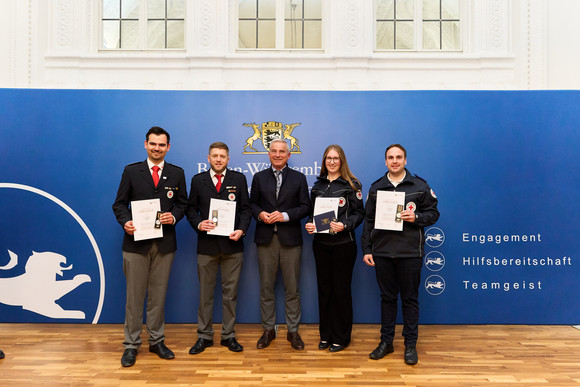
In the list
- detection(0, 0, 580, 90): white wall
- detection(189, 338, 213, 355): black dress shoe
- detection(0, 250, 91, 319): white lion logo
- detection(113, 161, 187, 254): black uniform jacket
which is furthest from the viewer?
detection(0, 0, 580, 90): white wall

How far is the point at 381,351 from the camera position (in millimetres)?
2949

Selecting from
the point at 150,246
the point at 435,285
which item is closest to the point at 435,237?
the point at 435,285

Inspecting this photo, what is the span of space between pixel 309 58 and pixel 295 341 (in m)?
4.78

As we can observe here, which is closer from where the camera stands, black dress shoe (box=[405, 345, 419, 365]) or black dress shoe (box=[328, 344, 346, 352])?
black dress shoe (box=[405, 345, 419, 365])

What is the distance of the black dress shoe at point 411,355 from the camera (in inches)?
112

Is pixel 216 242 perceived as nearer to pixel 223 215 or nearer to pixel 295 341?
pixel 223 215

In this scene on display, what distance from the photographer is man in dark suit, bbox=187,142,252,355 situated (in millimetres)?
3062

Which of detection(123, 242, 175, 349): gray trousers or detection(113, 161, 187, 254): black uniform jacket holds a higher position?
detection(113, 161, 187, 254): black uniform jacket

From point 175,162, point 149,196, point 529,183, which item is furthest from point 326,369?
point 529,183

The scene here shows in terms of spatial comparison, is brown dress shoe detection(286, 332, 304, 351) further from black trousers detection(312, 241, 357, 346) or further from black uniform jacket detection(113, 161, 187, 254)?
black uniform jacket detection(113, 161, 187, 254)

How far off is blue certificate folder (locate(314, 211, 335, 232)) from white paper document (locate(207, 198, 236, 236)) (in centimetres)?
66

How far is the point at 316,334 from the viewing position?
3453 mm

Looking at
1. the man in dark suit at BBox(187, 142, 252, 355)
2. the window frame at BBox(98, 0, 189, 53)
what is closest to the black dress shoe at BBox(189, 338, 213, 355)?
the man in dark suit at BBox(187, 142, 252, 355)

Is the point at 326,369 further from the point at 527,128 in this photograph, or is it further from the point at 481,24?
the point at 481,24
